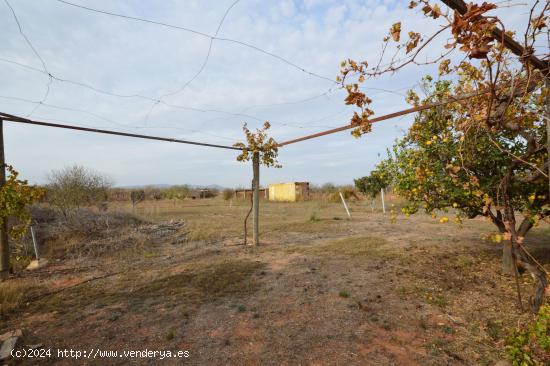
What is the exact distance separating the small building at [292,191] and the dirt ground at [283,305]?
28.2 m

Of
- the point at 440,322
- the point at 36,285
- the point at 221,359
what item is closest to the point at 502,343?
the point at 440,322

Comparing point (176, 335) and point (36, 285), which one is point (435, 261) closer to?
point (176, 335)

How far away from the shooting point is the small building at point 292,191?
118ft


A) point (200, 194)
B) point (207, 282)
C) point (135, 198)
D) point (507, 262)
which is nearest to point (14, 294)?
point (207, 282)

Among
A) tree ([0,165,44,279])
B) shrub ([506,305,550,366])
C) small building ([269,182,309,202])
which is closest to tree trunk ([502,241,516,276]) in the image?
shrub ([506,305,550,366])

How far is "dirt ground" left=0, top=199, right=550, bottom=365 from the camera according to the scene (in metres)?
3.09

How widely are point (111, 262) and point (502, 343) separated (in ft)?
25.2

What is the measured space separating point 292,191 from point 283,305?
3239cm

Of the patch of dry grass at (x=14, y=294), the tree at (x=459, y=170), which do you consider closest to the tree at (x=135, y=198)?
the patch of dry grass at (x=14, y=294)

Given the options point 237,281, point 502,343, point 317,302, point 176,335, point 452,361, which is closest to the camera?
point 452,361

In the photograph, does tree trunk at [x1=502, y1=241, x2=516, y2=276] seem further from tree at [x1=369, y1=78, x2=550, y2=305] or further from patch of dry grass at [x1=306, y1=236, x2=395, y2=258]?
patch of dry grass at [x1=306, y1=236, x2=395, y2=258]

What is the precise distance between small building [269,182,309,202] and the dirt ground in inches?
1108

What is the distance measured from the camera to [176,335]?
340cm

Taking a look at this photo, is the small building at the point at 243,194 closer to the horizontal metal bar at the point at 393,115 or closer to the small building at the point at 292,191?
the small building at the point at 292,191
